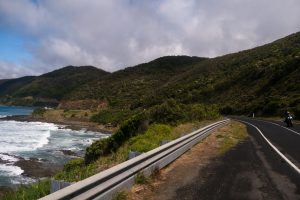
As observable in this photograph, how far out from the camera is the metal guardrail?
549cm

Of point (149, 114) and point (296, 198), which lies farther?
point (149, 114)

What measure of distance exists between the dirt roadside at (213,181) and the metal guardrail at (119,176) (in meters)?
0.23

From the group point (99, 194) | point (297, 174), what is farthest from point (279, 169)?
point (99, 194)

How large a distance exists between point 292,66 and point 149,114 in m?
54.4

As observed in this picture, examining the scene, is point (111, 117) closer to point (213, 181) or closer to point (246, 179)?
point (246, 179)

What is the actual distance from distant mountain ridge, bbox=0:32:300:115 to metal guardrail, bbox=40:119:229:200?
4309 cm

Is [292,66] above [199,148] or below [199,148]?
above

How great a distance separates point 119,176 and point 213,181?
2535 millimetres

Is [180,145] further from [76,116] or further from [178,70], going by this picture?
[178,70]

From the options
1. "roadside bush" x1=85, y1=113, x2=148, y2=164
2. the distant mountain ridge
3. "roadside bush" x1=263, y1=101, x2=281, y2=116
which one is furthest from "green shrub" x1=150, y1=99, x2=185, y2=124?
"roadside bush" x1=263, y1=101, x2=281, y2=116

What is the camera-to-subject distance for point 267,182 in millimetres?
9141

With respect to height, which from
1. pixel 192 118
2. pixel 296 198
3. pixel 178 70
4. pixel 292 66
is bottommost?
pixel 296 198

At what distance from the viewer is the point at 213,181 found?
9125mm

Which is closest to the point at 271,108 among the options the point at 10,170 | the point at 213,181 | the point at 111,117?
the point at 10,170
